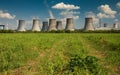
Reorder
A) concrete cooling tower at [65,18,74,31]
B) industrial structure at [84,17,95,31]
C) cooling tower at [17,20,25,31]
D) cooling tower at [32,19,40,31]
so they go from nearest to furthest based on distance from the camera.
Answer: industrial structure at [84,17,95,31]
concrete cooling tower at [65,18,74,31]
cooling tower at [17,20,25,31]
cooling tower at [32,19,40,31]

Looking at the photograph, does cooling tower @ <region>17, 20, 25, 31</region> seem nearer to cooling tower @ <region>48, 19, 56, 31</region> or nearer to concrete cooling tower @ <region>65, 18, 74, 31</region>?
cooling tower @ <region>48, 19, 56, 31</region>

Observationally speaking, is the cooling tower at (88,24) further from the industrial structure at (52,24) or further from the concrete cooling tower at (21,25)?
the concrete cooling tower at (21,25)

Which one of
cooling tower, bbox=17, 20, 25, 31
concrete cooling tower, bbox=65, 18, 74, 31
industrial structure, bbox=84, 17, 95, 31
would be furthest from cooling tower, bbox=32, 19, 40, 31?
industrial structure, bbox=84, 17, 95, 31

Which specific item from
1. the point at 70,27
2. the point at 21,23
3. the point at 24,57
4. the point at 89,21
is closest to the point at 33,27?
the point at 21,23

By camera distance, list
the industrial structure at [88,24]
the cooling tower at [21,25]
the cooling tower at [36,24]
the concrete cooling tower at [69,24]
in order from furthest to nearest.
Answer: the cooling tower at [36,24]
the cooling tower at [21,25]
the concrete cooling tower at [69,24]
the industrial structure at [88,24]

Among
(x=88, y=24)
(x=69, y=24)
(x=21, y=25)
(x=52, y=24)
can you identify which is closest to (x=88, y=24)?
(x=88, y=24)

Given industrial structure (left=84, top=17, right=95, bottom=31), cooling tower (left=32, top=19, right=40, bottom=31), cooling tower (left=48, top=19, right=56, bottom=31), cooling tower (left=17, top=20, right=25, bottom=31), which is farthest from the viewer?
cooling tower (left=32, top=19, right=40, bottom=31)

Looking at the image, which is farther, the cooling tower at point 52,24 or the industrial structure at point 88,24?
the cooling tower at point 52,24

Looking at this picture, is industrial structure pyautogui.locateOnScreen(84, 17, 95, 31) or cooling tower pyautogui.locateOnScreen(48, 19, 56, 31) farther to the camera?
cooling tower pyautogui.locateOnScreen(48, 19, 56, 31)

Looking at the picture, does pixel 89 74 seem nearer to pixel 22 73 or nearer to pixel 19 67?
pixel 22 73

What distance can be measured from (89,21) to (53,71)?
258 ft

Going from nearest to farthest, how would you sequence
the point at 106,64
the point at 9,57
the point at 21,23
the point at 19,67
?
the point at 19,67 → the point at 106,64 → the point at 9,57 → the point at 21,23

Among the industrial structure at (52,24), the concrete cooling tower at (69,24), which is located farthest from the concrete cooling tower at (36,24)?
the concrete cooling tower at (69,24)

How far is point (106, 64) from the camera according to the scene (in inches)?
487
